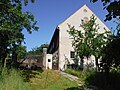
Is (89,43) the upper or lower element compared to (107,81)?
upper

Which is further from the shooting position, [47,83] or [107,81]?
[107,81]

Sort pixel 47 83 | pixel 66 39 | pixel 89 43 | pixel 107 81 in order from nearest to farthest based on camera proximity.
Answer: pixel 47 83, pixel 107 81, pixel 89 43, pixel 66 39

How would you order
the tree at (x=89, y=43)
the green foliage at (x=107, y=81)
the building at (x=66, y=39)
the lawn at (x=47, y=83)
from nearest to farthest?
the lawn at (x=47, y=83), the green foliage at (x=107, y=81), the tree at (x=89, y=43), the building at (x=66, y=39)

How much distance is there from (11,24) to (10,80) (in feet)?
40.2

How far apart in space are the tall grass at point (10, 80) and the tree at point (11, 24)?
34.5 feet

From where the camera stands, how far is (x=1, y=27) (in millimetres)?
20312

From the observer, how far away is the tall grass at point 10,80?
361 inches

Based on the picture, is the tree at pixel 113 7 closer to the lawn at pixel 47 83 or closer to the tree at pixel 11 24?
the lawn at pixel 47 83

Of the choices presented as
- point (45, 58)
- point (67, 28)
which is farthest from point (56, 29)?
point (45, 58)

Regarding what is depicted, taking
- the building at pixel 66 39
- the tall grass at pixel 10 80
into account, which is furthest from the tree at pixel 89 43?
the tall grass at pixel 10 80

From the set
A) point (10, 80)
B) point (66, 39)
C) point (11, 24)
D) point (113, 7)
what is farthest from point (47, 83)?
point (66, 39)

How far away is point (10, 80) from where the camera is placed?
939cm

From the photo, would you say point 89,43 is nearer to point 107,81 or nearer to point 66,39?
point 66,39

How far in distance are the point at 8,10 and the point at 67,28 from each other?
22028mm
